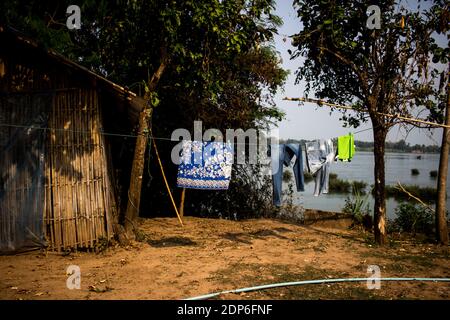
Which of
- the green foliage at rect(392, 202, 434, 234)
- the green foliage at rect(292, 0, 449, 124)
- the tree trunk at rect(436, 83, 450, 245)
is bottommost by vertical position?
the green foliage at rect(392, 202, 434, 234)

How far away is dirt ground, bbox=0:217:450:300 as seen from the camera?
4.67 metres

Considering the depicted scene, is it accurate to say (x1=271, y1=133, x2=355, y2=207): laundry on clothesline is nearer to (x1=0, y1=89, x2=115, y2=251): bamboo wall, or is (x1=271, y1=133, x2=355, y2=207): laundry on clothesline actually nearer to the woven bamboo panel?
(x1=0, y1=89, x2=115, y2=251): bamboo wall

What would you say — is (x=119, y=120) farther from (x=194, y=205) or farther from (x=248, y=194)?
(x=248, y=194)

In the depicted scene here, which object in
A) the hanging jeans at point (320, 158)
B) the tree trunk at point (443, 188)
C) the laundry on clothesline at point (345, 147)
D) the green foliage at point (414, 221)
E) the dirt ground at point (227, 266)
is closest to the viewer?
the dirt ground at point (227, 266)

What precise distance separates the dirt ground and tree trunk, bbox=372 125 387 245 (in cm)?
45

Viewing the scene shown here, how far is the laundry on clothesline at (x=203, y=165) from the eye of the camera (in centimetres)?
839

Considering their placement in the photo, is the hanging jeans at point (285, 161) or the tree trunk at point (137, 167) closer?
the tree trunk at point (137, 167)

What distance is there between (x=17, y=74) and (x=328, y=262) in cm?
696

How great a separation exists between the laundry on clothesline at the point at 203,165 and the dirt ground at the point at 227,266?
1379mm

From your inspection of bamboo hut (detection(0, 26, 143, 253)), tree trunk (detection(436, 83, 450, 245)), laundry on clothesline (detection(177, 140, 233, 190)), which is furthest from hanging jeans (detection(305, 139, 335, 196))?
bamboo hut (detection(0, 26, 143, 253))

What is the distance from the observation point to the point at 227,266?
5.86m

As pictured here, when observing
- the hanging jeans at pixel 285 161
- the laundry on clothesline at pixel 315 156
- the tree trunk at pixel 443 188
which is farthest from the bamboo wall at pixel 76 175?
the tree trunk at pixel 443 188

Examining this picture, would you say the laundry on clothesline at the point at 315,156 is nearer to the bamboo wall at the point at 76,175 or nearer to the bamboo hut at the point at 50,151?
the bamboo hut at the point at 50,151

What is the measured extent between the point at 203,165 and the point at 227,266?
3154mm
